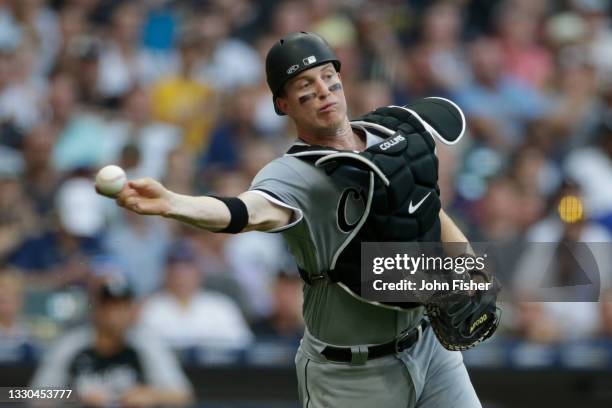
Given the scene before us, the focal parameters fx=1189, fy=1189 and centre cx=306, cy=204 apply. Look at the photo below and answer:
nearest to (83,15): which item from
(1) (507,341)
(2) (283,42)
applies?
(1) (507,341)

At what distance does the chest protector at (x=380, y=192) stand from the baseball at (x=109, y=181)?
882mm

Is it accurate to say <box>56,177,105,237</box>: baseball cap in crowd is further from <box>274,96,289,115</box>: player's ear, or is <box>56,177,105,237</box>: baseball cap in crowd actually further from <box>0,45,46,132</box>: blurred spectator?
<box>274,96,289,115</box>: player's ear

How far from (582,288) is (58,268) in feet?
11.8

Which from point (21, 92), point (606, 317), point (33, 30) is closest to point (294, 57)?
point (606, 317)

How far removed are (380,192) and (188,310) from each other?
346 centimetres

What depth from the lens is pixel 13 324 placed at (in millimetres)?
7008

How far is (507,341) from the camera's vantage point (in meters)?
7.02

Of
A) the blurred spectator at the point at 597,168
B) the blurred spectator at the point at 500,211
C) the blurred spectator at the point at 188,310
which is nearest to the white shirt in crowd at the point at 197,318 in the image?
the blurred spectator at the point at 188,310

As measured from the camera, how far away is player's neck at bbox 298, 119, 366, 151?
437 cm

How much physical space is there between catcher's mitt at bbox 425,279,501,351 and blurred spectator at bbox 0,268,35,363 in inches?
126

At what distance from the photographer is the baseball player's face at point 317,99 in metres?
4.28

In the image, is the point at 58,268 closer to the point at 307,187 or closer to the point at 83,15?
the point at 83,15

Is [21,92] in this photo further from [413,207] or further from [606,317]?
[413,207]

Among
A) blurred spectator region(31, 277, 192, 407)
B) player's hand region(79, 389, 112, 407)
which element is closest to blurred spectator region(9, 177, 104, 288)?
blurred spectator region(31, 277, 192, 407)
